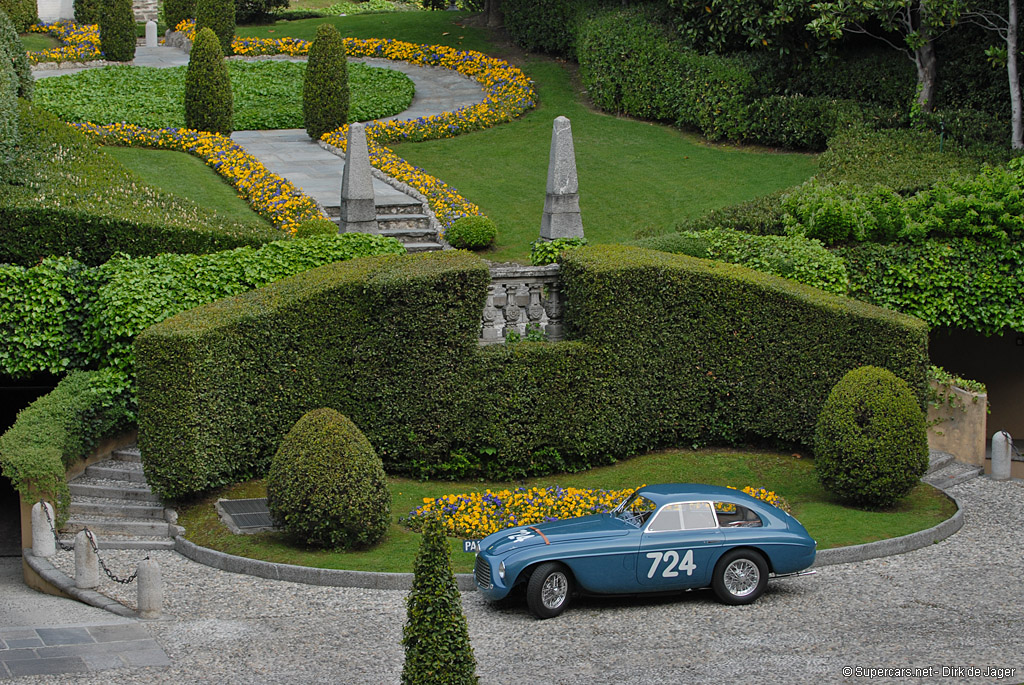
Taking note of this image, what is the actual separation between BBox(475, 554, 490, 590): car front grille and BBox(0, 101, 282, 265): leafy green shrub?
7705mm

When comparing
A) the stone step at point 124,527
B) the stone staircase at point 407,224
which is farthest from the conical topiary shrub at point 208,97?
the stone step at point 124,527

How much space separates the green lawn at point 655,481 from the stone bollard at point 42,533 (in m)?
1.62

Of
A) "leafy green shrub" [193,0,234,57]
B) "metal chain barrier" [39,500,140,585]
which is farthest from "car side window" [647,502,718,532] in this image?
"leafy green shrub" [193,0,234,57]

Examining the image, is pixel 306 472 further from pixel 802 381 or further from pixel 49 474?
pixel 802 381

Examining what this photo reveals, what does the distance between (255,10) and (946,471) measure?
32.2 metres

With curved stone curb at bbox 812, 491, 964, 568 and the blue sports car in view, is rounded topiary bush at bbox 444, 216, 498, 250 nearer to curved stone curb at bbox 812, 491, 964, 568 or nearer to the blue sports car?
the blue sports car

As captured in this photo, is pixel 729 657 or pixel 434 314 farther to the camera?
pixel 434 314

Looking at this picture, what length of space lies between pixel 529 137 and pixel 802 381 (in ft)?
41.3

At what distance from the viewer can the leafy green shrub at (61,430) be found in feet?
47.4

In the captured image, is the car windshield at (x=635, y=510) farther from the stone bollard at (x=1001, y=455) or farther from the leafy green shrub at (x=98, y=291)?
the stone bollard at (x=1001, y=455)

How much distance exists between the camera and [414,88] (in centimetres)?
3180

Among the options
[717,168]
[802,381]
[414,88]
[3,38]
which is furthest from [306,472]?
[414,88]

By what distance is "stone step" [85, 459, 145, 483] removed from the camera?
15.7 metres

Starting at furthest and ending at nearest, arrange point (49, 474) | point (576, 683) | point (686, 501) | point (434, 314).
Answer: point (434, 314) < point (49, 474) < point (686, 501) < point (576, 683)
